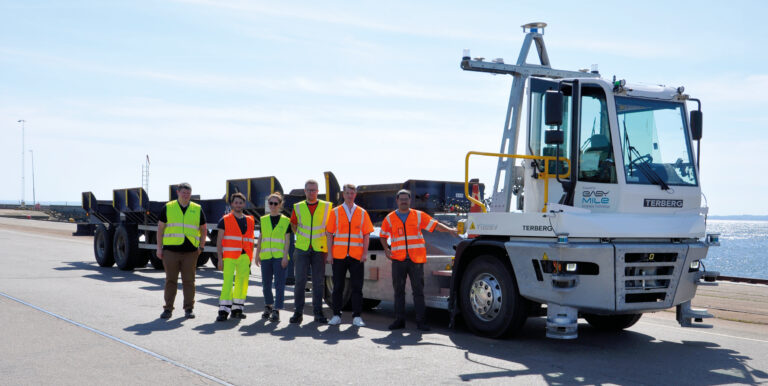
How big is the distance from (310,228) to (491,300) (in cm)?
276

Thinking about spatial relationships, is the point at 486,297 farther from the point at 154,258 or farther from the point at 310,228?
the point at 154,258

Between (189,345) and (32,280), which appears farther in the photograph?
(32,280)

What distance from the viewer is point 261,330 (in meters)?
9.11

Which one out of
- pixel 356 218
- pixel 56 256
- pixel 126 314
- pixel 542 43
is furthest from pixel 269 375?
pixel 56 256

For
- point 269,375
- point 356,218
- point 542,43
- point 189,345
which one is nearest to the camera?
point 269,375

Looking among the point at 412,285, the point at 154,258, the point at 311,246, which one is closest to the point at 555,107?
the point at 412,285

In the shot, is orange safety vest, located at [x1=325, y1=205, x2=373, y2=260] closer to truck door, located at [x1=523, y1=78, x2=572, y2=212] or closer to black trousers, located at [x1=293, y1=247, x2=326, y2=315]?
black trousers, located at [x1=293, y1=247, x2=326, y2=315]

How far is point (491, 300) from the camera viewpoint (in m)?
8.57

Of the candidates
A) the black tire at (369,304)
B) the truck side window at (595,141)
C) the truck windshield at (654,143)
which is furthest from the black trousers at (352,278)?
the truck windshield at (654,143)

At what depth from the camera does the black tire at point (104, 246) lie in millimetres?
19719

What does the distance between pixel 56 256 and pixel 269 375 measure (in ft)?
60.6

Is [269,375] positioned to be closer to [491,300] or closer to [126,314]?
[491,300]

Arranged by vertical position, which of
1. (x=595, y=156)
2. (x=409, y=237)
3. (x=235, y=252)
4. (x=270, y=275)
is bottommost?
(x=270, y=275)

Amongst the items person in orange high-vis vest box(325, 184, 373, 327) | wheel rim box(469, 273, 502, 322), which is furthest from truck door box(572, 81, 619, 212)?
person in orange high-vis vest box(325, 184, 373, 327)
